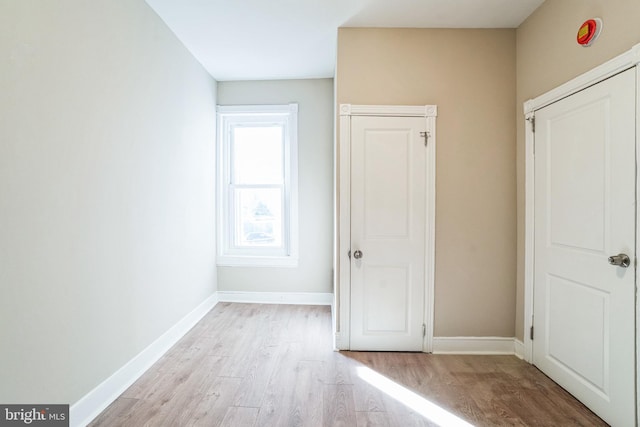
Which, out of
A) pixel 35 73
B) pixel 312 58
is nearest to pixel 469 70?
pixel 312 58

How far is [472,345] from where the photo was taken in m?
2.56

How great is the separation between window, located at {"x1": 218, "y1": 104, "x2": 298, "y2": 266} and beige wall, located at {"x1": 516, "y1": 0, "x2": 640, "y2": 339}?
7.85 ft

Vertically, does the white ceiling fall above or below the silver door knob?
above

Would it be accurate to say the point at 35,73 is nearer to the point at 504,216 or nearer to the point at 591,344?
the point at 504,216

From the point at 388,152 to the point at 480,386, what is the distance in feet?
6.10

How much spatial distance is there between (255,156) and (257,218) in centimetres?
80

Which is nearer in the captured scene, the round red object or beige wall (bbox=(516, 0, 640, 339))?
beige wall (bbox=(516, 0, 640, 339))

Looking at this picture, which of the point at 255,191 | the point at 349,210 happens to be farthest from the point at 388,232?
the point at 255,191

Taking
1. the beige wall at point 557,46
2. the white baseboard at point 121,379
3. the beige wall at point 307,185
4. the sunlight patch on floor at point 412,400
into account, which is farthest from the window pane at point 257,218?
the beige wall at point 557,46

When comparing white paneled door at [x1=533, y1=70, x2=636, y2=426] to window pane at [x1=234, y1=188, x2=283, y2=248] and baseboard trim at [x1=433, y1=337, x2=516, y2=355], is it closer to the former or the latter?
baseboard trim at [x1=433, y1=337, x2=516, y2=355]

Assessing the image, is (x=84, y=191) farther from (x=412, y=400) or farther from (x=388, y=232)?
(x=412, y=400)

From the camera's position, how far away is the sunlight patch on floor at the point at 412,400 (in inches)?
68.9
